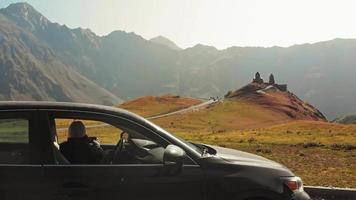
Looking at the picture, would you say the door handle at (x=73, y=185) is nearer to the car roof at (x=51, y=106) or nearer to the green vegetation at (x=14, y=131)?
the green vegetation at (x=14, y=131)

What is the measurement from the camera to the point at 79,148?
6902 mm

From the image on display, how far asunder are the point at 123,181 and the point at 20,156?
1261 mm

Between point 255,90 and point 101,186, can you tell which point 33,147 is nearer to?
point 101,186

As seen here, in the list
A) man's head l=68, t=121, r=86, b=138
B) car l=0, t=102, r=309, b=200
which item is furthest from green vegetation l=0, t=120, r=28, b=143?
man's head l=68, t=121, r=86, b=138

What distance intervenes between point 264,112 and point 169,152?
11907 cm

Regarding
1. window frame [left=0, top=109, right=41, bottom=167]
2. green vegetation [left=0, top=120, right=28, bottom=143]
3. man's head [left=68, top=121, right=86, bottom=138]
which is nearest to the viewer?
window frame [left=0, top=109, right=41, bottom=167]

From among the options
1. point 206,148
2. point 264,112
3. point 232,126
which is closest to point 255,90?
point 264,112

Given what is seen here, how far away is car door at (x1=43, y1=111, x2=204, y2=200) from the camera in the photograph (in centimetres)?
625

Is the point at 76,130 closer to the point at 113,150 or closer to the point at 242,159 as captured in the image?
the point at 113,150

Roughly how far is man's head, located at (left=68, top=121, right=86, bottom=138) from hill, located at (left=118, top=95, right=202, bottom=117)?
115094mm

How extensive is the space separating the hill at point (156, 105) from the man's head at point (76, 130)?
115m

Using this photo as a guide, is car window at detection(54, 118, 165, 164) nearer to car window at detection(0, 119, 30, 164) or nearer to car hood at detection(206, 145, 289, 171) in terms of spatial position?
car window at detection(0, 119, 30, 164)

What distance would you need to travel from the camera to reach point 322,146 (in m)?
29.6

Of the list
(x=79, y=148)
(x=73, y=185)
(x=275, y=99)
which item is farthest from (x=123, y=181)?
(x=275, y=99)
